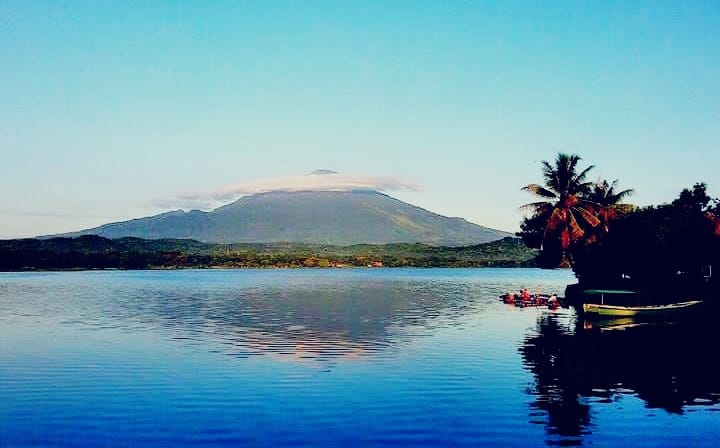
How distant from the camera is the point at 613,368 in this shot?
35250 millimetres

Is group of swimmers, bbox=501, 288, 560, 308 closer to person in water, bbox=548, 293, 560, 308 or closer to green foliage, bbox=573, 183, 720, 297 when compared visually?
person in water, bbox=548, 293, 560, 308

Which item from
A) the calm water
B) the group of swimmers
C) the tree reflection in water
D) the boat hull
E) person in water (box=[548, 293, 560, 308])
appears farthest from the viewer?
the group of swimmers

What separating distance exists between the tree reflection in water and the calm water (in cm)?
12

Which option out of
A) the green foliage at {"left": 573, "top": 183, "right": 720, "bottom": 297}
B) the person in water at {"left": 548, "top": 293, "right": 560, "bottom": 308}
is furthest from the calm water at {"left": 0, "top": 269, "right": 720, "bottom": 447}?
the person in water at {"left": 548, "top": 293, "right": 560, "bottom": 308}

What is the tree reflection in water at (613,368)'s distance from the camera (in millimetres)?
26375

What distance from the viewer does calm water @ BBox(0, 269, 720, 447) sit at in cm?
2241

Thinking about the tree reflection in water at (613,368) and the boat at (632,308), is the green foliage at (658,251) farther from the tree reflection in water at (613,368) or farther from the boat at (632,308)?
the tree reflection in water at (613,368)

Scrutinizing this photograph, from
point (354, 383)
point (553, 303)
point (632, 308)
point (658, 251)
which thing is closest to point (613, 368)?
point (354, 383)

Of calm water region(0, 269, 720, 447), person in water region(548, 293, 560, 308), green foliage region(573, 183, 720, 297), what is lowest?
calm water region(0, 269, 720, 447)

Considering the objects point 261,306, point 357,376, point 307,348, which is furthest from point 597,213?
point 357,376

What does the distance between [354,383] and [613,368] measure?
1404cm

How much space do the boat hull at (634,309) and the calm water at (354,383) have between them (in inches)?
125

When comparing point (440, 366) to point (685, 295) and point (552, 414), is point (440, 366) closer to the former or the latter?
point (552, 414)

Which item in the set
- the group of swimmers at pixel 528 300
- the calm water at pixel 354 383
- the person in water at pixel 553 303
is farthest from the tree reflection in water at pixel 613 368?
the group of swimmers at pixel 528 300
